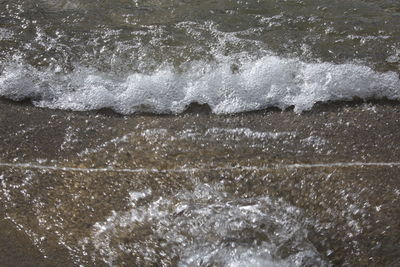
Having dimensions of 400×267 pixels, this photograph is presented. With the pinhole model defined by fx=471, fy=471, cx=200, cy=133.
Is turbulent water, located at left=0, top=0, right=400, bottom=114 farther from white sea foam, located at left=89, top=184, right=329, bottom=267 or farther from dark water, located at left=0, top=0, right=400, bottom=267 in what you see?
white sea foam, located at left=89, top=184, right=329, bottom=267

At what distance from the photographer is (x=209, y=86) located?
324 centimetres

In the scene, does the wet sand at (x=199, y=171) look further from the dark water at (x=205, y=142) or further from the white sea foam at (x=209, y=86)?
the white sea foam at (x=209, y=86)

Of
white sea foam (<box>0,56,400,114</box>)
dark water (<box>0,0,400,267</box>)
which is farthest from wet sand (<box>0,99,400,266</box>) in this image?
white sea foam (<box>0,56,400,114</box>)

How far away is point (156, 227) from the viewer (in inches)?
97.7

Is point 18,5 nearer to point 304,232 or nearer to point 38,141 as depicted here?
point 38,141

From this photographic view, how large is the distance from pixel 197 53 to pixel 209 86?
1.17ft

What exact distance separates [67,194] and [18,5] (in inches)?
83.6

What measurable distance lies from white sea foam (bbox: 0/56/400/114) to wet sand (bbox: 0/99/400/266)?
0.17 m

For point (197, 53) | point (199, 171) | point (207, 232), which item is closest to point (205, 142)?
point (199, 171)

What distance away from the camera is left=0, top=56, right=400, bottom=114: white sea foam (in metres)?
3.11

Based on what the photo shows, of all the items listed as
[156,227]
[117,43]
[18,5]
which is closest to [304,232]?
[156,227]

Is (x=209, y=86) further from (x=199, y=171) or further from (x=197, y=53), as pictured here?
(x=199, y=171)

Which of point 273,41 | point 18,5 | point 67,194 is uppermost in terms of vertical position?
point 18,5

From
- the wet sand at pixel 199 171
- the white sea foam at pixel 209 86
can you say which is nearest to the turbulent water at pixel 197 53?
the white sea foam at pixel 209 86
